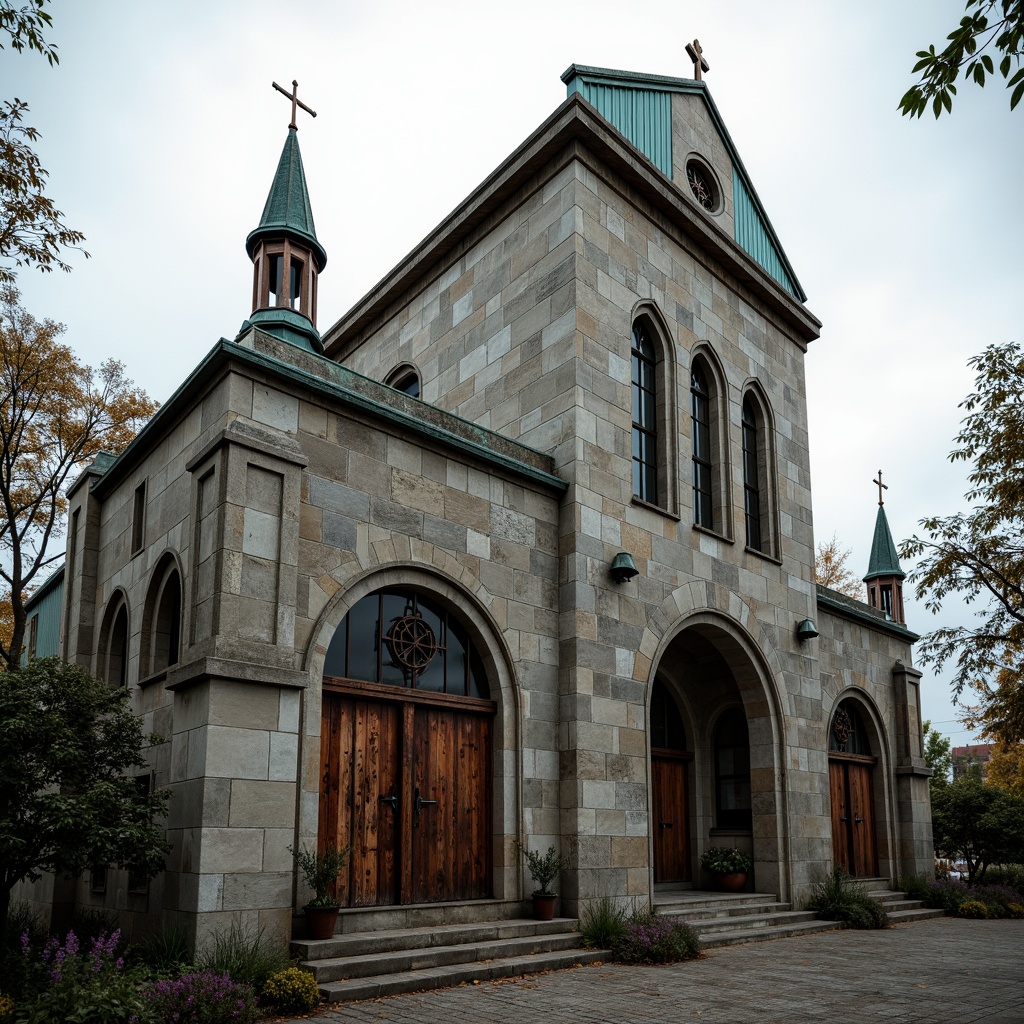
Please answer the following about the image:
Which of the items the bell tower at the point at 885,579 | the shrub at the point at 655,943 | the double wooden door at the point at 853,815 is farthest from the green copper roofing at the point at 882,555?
the shrub at the point at 655,943

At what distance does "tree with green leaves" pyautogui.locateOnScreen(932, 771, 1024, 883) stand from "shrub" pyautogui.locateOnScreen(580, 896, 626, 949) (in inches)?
593

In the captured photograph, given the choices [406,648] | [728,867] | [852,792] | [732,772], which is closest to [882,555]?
[852,792]

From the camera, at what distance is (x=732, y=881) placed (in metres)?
15.6

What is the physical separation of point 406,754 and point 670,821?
22.3 ft

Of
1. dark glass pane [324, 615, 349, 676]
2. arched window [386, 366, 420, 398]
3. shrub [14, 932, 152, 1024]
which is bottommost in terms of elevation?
shrub [14, 932, 152, 1024]

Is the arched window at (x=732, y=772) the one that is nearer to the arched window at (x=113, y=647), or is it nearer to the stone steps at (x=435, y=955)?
the stone steps at (x=435, y=955)

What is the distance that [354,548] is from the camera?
10758 mm

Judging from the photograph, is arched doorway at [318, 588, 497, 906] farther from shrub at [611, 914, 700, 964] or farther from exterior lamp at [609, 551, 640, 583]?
exterior lamp at [609, 551, 640, 583]

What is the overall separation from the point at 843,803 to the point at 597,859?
27.7ft

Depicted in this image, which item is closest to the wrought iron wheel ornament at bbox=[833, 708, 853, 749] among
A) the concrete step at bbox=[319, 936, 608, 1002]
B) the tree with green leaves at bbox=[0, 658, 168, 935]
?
the concrete step at bbox=[319, 936, 608, 1002]

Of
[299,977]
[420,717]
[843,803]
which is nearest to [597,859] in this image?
[420,717]

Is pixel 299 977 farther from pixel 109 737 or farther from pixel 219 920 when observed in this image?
pixel 109 737

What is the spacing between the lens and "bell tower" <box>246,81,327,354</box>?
1358cm

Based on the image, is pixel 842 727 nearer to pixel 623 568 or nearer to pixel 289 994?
pixel 623 568
